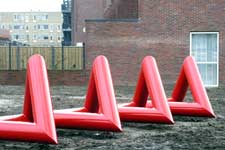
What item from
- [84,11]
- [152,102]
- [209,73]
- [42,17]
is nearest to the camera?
[152,102]

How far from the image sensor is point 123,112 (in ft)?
34.3

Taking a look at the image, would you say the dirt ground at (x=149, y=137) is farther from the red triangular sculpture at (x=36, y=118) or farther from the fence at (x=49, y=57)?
the fence at (x=49, y=57)

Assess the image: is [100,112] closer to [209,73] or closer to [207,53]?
[209,73]

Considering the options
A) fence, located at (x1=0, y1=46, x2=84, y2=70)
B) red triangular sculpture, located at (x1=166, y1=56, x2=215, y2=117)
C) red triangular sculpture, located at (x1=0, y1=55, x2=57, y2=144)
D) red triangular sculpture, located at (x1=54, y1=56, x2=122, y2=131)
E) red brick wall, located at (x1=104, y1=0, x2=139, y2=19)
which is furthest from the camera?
red brick wall, located at (x1=104, y1=0, x2=139, y2=19)

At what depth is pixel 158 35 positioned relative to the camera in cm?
2597

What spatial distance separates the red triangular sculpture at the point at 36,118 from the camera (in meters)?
7.80

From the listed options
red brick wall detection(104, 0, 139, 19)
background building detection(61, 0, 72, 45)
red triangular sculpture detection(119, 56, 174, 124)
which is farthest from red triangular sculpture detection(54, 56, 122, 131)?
background building detection(61, 0, 72, 45)

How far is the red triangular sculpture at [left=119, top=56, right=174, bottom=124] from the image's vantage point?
10.1 meters

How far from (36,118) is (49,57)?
66.3 ft

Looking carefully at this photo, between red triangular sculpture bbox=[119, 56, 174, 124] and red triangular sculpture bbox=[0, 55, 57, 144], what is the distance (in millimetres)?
2378

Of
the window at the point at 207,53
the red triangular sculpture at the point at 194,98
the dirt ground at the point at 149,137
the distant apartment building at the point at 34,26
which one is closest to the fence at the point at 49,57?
the window at the point at 207,53

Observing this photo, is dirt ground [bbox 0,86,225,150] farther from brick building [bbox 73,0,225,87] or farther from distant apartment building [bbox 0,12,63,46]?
distant apartment building [bbox 0,12,63,46]

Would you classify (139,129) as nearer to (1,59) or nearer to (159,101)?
(159,101)

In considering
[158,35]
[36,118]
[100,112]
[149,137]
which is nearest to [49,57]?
[158,35]
